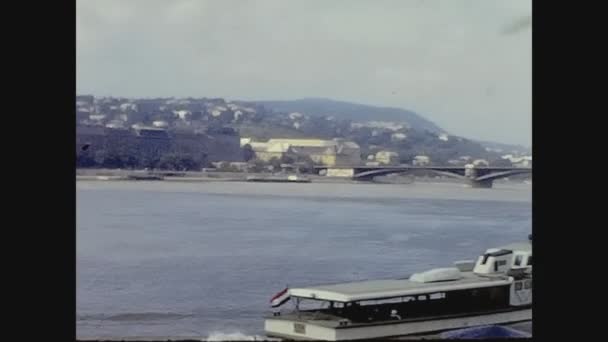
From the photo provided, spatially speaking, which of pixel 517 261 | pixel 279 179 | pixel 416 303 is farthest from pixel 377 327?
pixel 279 179

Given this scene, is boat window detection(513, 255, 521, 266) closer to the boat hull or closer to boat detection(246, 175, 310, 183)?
the boat hull

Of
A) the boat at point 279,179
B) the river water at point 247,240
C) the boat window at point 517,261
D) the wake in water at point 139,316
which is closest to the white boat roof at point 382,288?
the boat window at point 517,261

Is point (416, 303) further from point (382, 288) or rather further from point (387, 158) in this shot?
point (387, 158)

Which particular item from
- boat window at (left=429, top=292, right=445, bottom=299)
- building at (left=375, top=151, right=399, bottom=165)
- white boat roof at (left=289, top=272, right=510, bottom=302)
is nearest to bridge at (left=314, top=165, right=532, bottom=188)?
building at (left=375, top=151, right=399, bottom=165)

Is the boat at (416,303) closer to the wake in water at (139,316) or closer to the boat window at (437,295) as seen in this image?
the boat window at (437,295)
